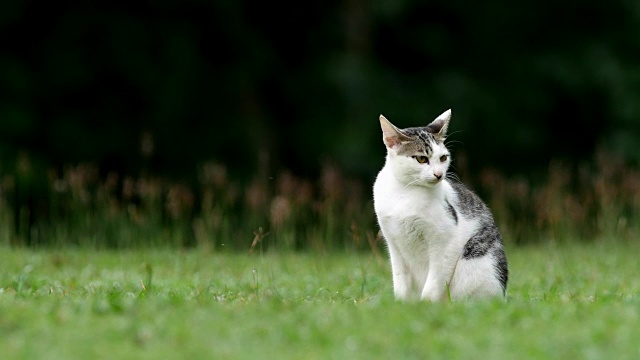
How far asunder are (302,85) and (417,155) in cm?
1627

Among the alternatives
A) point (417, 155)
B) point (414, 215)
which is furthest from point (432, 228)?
point (417, 155)

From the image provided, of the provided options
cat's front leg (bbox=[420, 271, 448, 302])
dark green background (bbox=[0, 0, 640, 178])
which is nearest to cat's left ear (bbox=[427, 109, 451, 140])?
cat's front leg (bbox=[420, 271, 448, 302])

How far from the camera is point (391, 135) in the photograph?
29.2 ft

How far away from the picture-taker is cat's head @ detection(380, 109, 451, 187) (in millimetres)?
8594

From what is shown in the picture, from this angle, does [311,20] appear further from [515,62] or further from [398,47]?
[515,62]

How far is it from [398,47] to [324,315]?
1880cm

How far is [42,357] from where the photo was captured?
6.23m

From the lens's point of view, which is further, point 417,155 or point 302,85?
point 302,85

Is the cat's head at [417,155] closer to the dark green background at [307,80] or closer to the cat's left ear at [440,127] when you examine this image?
the cat's left ear at [440,127]

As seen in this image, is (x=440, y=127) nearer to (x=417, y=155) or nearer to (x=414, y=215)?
(x=417, y=155)

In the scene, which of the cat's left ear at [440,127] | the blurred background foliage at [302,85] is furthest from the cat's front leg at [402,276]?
the blurred background foliage at [302,85]

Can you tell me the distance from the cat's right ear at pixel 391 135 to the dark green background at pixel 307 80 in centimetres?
1337

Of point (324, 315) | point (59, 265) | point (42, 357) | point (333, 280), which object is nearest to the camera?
point (42, 357)

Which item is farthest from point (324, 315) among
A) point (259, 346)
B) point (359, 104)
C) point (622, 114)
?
point (622, 114)
